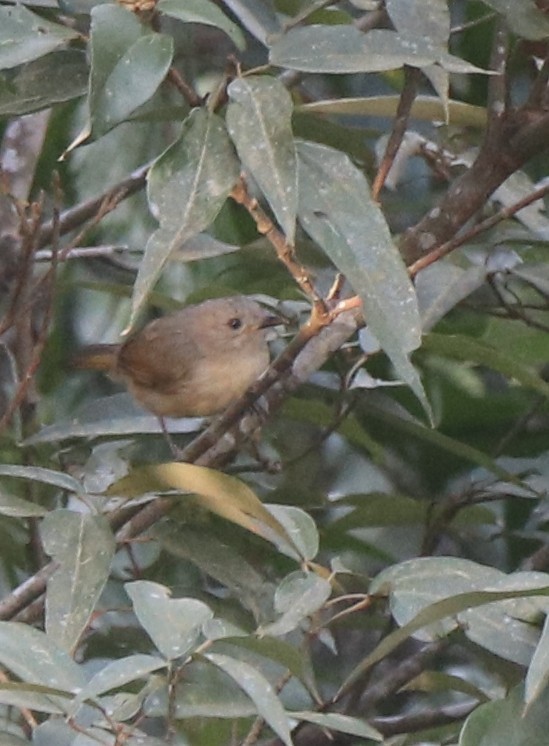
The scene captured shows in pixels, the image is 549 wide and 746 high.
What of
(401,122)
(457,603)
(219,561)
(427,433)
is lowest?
(427,433)

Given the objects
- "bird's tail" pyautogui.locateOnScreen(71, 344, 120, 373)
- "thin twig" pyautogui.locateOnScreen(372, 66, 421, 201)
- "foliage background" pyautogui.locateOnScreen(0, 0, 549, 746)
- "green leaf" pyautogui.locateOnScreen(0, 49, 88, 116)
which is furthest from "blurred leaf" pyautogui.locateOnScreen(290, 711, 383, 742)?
"bird's tail" pyautogui.locateOnScreen(71, 344, 120, 373)

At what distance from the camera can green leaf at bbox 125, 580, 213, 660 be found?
1018 millimetres

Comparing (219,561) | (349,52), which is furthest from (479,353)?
(349,52)

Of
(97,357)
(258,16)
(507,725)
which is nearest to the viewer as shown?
(507,725)

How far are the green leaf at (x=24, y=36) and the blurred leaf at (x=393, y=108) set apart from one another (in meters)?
0.41

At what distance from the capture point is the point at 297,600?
1.19 metres

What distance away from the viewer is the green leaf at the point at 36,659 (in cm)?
106

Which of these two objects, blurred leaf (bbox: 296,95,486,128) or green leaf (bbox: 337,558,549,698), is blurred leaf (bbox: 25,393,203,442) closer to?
blurred leaf (bbox: 296,95,486,128)

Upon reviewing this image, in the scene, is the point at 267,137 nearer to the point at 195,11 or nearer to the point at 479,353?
the point at 195,11

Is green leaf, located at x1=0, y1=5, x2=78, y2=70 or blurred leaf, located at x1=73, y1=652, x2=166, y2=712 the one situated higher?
green leaf, located at x1=0, y1=5, x2=78, y2=70

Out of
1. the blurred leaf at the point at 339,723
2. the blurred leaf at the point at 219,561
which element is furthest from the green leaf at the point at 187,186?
the blurred leaf at the point at 219,561

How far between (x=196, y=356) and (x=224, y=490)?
1409 mm

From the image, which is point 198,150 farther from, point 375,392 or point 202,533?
point 375,392

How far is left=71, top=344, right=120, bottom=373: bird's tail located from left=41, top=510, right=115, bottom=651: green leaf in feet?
4.18
